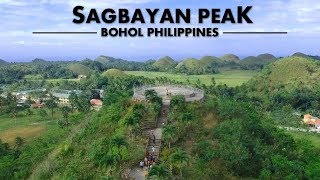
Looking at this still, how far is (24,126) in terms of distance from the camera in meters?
68.2

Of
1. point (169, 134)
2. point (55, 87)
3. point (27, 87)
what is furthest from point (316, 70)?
point (169, 134)

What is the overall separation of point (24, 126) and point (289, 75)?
241 ft

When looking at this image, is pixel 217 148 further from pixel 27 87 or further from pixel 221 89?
pixel 27 87

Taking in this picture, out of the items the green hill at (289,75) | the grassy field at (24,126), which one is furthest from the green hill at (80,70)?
the grassy field at (24,126)

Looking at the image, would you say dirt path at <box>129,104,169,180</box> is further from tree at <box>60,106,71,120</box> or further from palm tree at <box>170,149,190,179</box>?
tree at <box>60,106,71,120</box>

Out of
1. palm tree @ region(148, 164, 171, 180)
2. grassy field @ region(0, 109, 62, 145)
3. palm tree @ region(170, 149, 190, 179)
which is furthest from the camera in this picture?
grassy field @ region(0, 109, 62, 145)

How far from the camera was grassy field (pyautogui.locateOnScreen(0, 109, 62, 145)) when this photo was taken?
204 feet

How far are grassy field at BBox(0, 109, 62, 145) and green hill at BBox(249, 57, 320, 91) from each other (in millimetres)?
57938

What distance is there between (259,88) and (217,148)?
8032 centimetres

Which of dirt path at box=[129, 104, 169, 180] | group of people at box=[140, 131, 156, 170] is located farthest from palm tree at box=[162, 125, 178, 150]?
group of people at box=[140, 131, 156, 170]

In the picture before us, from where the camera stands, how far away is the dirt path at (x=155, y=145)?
29.0 m

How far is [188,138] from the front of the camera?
3519 centimetres

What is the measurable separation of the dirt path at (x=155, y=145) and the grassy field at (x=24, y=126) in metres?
27.6

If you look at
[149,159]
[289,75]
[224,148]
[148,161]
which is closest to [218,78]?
[289,75]
